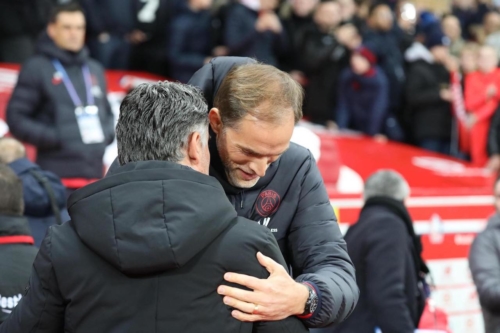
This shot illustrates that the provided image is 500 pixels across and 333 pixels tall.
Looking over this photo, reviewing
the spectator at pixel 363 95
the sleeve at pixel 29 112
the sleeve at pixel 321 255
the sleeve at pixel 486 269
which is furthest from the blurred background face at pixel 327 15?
the sleeve at pixel 321 255

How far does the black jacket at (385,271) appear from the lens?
4066 mm

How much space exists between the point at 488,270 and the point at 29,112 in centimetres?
297

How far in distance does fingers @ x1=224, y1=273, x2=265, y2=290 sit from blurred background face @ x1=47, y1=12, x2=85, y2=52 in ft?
12.3

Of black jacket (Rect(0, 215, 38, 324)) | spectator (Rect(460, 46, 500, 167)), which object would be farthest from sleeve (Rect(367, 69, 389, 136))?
black jacket (Rect(0, 215, 38, 324))

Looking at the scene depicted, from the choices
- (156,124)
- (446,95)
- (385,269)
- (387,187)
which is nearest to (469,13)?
(446,95)

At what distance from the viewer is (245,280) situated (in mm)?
1955

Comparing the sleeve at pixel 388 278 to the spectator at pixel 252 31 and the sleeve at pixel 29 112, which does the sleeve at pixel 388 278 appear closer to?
the sleeve at pixel 29 112

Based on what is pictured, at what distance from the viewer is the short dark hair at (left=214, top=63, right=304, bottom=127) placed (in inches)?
87.2

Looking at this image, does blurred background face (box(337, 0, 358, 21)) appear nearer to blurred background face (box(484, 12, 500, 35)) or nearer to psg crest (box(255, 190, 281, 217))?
blurred background face (box(484, 12, 500, 35))

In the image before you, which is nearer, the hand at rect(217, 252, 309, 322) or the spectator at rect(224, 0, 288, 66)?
the hand at rect(217, 252, 309, 322)

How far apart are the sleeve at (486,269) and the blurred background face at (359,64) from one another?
14.3 feet

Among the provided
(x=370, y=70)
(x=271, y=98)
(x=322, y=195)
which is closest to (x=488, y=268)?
(x=322, y=195)

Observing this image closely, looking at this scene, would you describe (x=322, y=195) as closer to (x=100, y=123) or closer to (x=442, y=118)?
(x=100, y=123)

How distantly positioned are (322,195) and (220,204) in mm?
621
